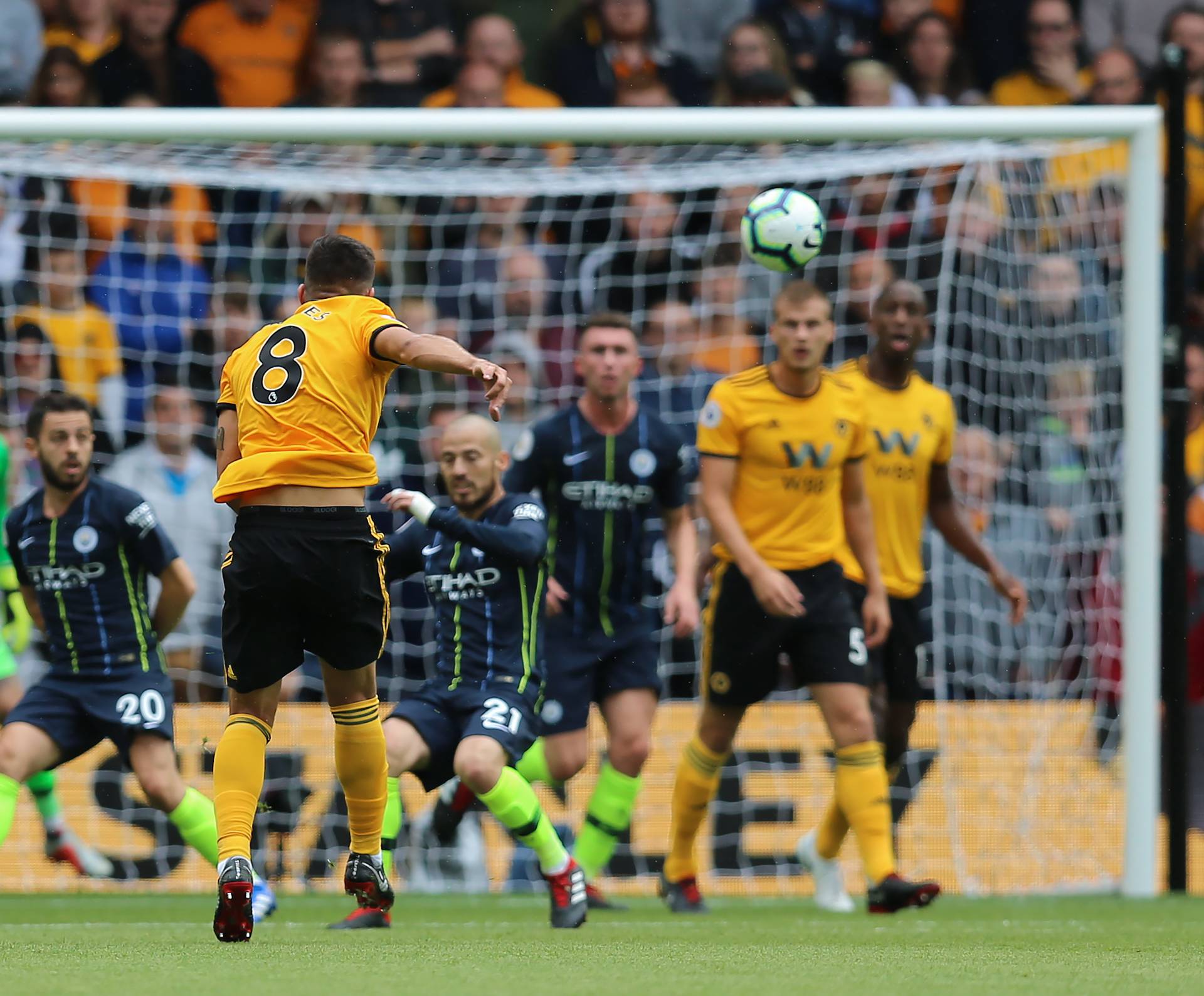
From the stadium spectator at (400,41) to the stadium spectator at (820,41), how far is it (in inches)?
83.2

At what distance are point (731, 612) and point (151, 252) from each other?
161 inches

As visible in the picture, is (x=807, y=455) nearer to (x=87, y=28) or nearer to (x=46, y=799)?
(x=46, y=799)

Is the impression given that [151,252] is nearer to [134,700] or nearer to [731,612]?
[134,700]

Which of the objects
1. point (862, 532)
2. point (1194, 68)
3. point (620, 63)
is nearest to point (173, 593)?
point (862, 532)

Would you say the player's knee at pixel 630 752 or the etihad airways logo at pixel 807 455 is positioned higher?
the etihad airways logo at pixel 807 455

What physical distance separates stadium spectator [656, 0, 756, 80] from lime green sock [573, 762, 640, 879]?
6.31 m

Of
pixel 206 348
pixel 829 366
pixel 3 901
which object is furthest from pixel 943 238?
pixel 3 901

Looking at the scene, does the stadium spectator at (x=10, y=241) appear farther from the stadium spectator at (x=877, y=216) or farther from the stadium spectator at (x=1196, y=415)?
the stadium spectator at (x=1196, y=415)

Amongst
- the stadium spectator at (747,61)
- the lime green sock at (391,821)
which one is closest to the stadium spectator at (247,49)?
the stadium spectator at (747,61)

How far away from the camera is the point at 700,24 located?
12.1 meters

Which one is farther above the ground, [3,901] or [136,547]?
[136,547]

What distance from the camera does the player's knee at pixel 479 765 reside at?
5621mm

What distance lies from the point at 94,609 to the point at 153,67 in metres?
5.61

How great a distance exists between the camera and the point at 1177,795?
7.65 metres
